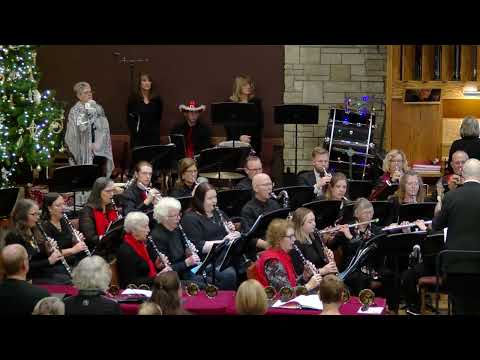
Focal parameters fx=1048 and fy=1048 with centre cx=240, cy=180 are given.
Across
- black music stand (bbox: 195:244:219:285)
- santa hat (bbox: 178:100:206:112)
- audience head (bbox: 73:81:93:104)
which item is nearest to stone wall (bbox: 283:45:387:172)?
santa hat (bbox: 178:100:206:112)

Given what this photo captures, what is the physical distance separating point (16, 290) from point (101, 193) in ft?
8.83

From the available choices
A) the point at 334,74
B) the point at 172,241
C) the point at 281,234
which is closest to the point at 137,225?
the point at 172,241

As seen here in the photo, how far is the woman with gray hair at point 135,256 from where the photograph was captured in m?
8.76

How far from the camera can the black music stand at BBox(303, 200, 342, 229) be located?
386 inches

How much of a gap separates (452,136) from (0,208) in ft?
22.9

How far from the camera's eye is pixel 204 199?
966cm

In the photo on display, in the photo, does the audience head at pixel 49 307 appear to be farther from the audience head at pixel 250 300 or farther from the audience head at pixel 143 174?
the audience head at pixel 143 174

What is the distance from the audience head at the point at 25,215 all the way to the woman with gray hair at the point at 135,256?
0.78 m

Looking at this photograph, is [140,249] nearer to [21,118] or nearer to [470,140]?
[21,118]

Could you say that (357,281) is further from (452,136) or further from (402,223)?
(452,136)
